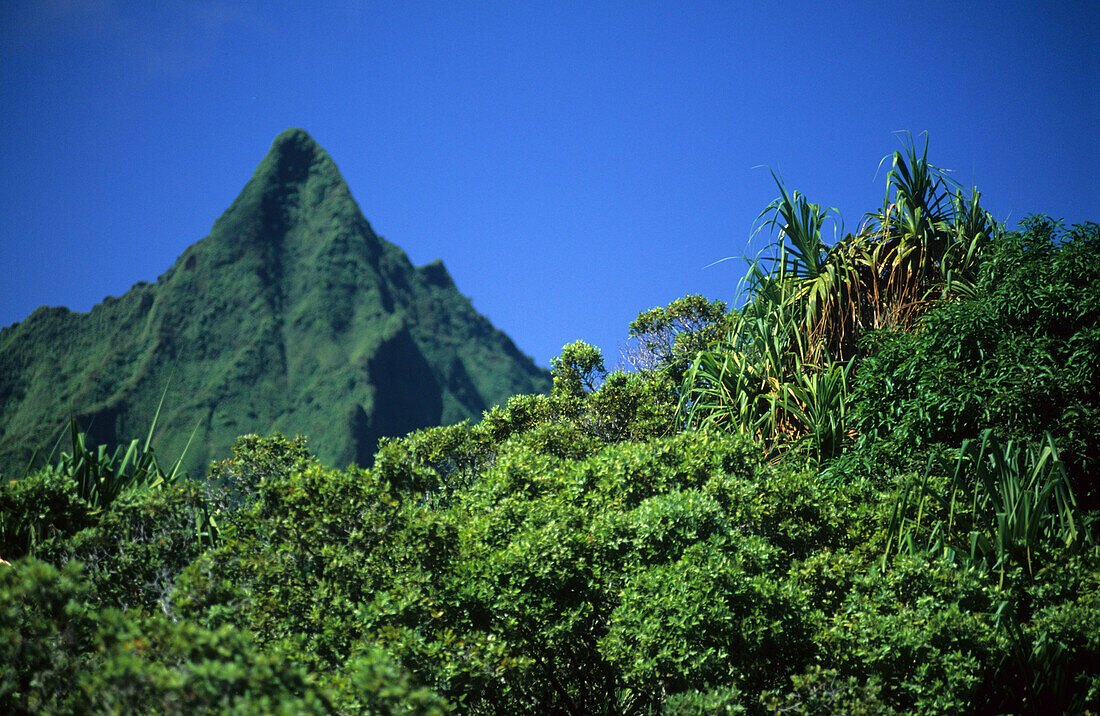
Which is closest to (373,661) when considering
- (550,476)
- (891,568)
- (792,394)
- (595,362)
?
(550,476)

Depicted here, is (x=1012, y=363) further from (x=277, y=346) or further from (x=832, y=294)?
(x=277, y=346)

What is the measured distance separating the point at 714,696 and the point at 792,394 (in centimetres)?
479

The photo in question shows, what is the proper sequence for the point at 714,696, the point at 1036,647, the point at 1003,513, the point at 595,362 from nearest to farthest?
the point at 714,696, the point at 1036,647, the point at 1003,513, the point at 595,362

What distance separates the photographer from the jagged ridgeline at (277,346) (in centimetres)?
7012

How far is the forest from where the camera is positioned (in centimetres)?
524

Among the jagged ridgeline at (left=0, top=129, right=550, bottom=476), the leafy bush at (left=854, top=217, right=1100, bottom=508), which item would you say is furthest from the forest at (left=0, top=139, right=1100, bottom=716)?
the jagged ridgeline at (left=0, top=129, right=550, bottom=476)

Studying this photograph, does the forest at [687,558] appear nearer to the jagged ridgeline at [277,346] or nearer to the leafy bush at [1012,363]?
the leafy bush at [1012,363]

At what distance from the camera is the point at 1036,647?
566 centimetres

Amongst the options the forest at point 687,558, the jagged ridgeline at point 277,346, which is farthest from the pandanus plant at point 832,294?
the jagged ridgeline at point 277,346

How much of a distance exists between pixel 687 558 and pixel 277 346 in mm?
85818

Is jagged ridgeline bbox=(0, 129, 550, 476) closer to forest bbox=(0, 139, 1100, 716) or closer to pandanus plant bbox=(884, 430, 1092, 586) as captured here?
forest bbox=(0, 139, 1100, 716)

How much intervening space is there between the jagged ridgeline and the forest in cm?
5761

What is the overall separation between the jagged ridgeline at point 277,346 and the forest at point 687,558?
57612 millimetres

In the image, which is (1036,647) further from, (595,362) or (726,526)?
(595,362)
